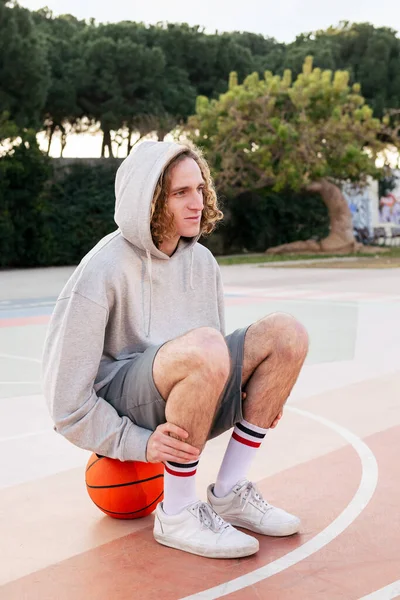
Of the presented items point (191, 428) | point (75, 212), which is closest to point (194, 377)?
point (191, 428)

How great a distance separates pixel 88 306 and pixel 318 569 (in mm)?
1136

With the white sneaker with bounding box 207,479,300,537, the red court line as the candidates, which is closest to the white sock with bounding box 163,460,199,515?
the white sneaker with bounding box 207,479,300,537

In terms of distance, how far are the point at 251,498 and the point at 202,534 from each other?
0.30m

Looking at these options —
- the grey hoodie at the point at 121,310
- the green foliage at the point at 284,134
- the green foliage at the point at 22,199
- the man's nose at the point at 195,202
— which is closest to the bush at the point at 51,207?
the green foliage at the point at 22,199

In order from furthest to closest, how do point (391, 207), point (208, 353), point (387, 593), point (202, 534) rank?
point (391, 207), point (202, 534), point (208, 353), point (387, 593)

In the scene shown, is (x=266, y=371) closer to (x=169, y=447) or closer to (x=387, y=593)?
(x=169, y=447)

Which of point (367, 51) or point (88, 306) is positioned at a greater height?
point (367, 51)

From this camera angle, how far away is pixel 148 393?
3018 mm

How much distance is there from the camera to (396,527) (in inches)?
126

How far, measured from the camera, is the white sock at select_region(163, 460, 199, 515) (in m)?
3.00

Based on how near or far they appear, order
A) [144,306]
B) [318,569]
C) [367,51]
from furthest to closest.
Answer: [367,51], [144,306], [318,569]

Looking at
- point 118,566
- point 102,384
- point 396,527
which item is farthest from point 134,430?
point 396,527

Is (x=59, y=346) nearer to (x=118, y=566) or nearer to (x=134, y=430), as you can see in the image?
(x=134, y=430)

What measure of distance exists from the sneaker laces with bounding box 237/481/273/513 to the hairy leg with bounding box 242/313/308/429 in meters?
0.25
